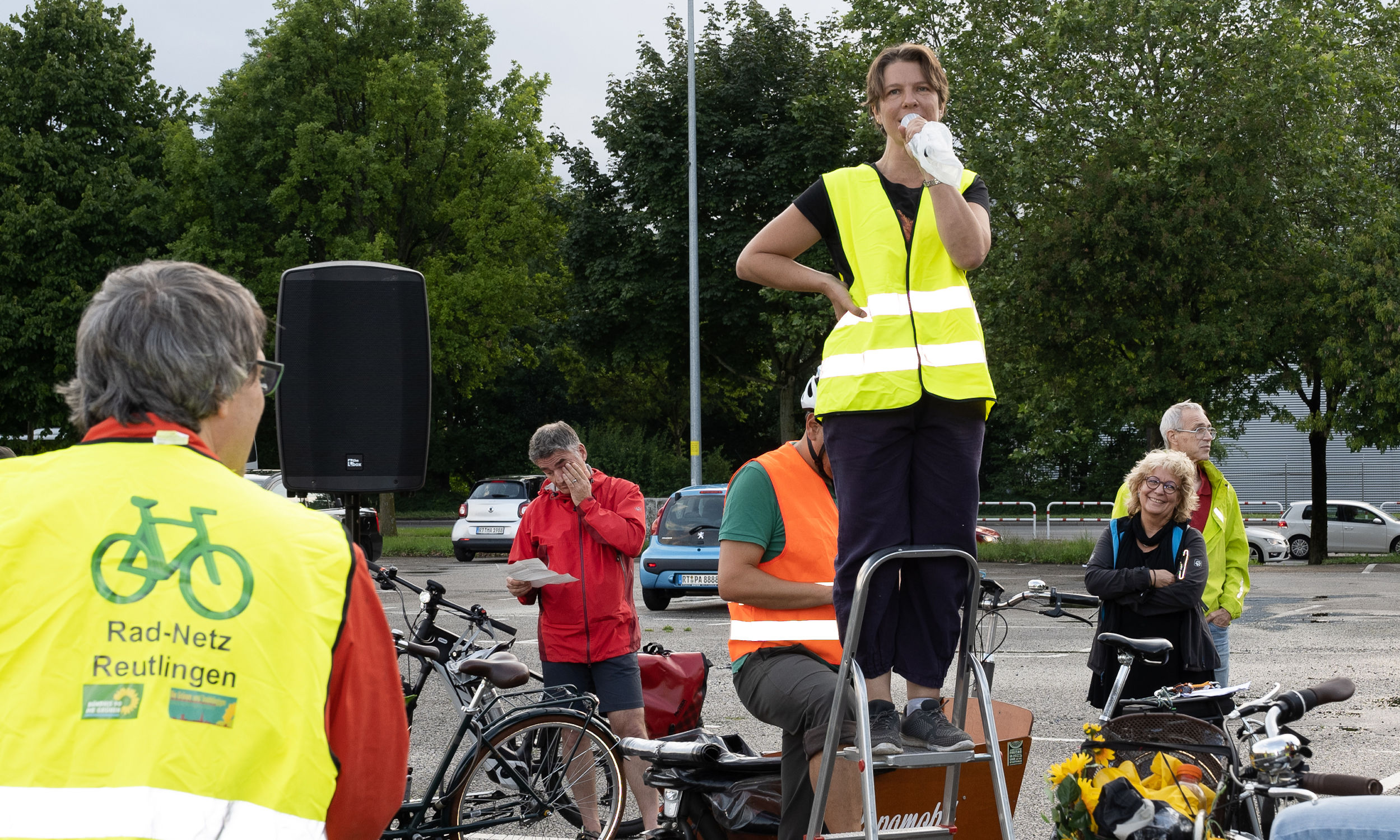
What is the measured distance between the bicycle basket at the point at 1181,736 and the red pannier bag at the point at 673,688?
267 cm

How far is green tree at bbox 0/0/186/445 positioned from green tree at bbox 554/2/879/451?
10.8 meters

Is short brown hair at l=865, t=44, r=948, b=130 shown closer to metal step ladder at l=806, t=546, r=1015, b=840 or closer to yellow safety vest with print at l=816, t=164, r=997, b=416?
yellow safety vest with print at l=816, t=164, r=997, b=416

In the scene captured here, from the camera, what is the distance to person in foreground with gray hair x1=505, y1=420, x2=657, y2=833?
6.35 m

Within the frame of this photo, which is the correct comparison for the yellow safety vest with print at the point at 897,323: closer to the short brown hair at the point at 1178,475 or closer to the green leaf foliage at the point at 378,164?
the short brown hair at the point at 1178,475

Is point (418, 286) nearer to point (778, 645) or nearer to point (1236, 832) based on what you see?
Answer: point (778, 645)

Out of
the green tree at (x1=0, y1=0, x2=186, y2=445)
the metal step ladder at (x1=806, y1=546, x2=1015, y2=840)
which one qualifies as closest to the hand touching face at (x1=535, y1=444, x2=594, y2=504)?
the metal step ladder at (x1=806, y1=546, x2=1015, y2=840)

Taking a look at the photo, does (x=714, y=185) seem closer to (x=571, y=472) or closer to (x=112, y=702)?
(x=571, y=472)

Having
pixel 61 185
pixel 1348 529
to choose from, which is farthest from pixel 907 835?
pixel 61 185

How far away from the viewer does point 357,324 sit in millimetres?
7203

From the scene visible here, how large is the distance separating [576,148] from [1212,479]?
27184 mm

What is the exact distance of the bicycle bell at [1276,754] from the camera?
143 inches

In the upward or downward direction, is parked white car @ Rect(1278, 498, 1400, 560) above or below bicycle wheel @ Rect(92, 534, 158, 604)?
below

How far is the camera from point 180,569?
1.70 meters

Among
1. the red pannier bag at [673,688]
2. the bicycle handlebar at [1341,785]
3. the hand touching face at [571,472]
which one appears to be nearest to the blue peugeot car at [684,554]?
the red pannier bag at [673,688]
